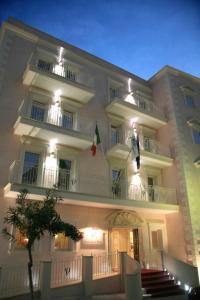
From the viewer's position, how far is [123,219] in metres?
12.9

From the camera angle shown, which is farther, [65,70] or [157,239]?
[65,70]

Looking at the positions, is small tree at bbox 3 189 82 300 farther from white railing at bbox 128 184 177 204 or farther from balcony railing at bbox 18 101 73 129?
white railing at bbox 128 184 177 204

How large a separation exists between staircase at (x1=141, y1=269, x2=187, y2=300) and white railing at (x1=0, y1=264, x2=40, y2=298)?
485 cm

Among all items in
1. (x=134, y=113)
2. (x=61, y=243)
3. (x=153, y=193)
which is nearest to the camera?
(x=61, y=243)

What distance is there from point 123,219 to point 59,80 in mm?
8840

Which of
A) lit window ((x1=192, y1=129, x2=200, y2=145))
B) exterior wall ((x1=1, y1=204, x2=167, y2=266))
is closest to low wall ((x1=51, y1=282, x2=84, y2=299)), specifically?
exterior wall ((x1=1, y1=204, x2=167, y2=266))

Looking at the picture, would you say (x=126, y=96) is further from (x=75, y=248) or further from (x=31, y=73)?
(x=75, y=248)

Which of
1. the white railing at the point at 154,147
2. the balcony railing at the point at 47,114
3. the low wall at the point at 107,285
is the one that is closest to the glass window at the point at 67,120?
the balcony railing at the point at 47,114

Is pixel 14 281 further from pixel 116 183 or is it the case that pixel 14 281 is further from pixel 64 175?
pixel 116 183

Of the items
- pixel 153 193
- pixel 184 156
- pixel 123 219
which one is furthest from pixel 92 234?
pixel 184 156

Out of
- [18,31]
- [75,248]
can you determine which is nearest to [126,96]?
[18,31]

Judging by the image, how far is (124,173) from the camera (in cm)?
1447

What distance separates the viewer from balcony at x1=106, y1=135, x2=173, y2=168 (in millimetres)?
13727

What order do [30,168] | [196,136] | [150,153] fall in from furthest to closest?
1. [196,136]
2. [150,153]
3. [30,168]
